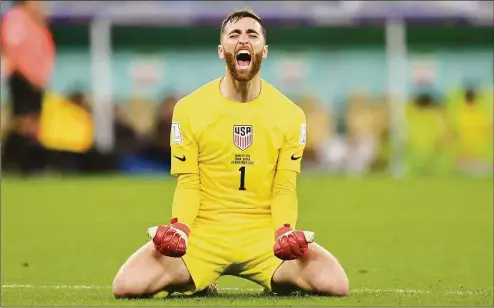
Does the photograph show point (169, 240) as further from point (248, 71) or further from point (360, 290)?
point (360, 290)

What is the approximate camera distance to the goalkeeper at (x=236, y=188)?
7.66 m

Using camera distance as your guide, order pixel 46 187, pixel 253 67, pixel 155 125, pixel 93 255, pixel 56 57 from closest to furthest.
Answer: pixel 253 67 < pixel 93 255 < pixel 46 187 < pixel 155 125 < pixel 56 57

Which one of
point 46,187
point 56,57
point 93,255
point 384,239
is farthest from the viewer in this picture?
point 56,57

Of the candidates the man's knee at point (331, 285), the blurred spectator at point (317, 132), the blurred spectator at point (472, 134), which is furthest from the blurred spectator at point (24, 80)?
the man's knee at point (331, 285)

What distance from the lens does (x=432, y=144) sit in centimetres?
2469

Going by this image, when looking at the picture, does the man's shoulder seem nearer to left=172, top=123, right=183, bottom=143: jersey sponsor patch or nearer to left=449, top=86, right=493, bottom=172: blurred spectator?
left=172, top=123, right=183, bottom=143: jersey sponsor patch

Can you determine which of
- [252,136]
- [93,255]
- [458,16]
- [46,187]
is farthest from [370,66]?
[252,136]

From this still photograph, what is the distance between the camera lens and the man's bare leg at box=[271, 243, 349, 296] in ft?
25.2

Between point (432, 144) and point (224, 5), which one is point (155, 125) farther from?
point (432, 144)

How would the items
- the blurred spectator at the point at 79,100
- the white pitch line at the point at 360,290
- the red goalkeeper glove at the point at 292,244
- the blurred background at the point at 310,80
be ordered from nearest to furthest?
the red goalkeeper glove at the point at 292,244, the white pitch line at the point at 360,290, the blurred background at the point at 310,80, the blurred spectator at the point at 79,100

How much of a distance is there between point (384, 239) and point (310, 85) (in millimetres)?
14653

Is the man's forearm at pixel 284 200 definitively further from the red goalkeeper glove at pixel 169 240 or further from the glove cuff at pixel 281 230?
the red goalkeeper glove at pixel 169 240

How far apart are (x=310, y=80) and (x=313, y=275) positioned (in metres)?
19.8

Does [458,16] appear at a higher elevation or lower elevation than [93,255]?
higher
